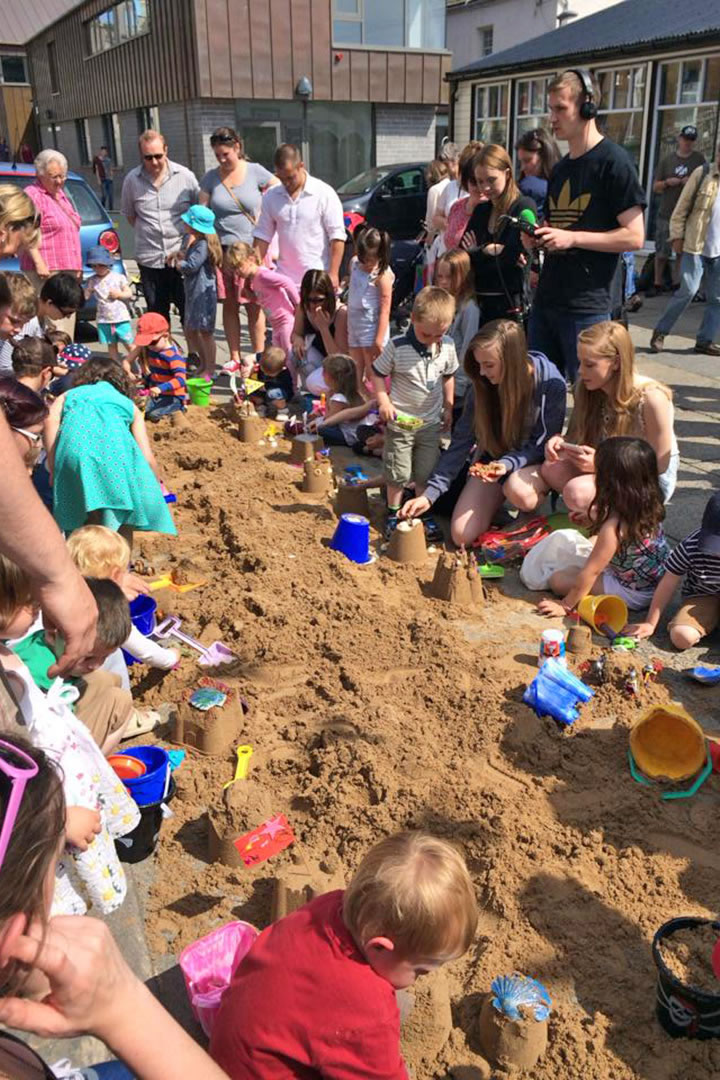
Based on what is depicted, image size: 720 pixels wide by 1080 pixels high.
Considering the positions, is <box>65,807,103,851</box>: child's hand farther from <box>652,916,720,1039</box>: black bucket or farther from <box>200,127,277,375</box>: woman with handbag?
<box>200,127,277,375</box>: woman with handbag

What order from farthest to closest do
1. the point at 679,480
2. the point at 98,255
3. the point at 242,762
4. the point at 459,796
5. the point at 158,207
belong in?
the point at 98,255 → the point at 158,207 → the point at 679,480 → the point at 242,762 → the point at 459,796

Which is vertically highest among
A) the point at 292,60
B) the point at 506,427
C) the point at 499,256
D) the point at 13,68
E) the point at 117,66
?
the point at 13,68

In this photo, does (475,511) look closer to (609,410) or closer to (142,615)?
(609,410)

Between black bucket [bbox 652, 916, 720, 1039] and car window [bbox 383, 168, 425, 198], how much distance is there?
44.6ft

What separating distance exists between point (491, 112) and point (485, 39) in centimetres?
1254

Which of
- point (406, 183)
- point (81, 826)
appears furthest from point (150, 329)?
point (406, 183)

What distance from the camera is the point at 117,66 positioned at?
82.4 ft

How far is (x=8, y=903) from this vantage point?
107 centimetres

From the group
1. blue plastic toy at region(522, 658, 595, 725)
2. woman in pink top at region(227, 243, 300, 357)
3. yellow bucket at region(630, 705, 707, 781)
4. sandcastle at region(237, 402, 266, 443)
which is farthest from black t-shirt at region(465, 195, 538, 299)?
yellow bucket at region(630, 705, 707, 781)

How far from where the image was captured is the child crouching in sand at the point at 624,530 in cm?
395

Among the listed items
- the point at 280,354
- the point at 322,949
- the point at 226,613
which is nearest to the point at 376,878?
the point at 322,949

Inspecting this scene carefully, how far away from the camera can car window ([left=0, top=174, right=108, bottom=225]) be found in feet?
32.8

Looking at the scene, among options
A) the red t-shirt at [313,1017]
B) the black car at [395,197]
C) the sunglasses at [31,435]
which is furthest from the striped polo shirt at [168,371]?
the black car at [395,197]

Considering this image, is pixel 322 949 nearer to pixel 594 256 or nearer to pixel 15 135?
pixel 594 256
